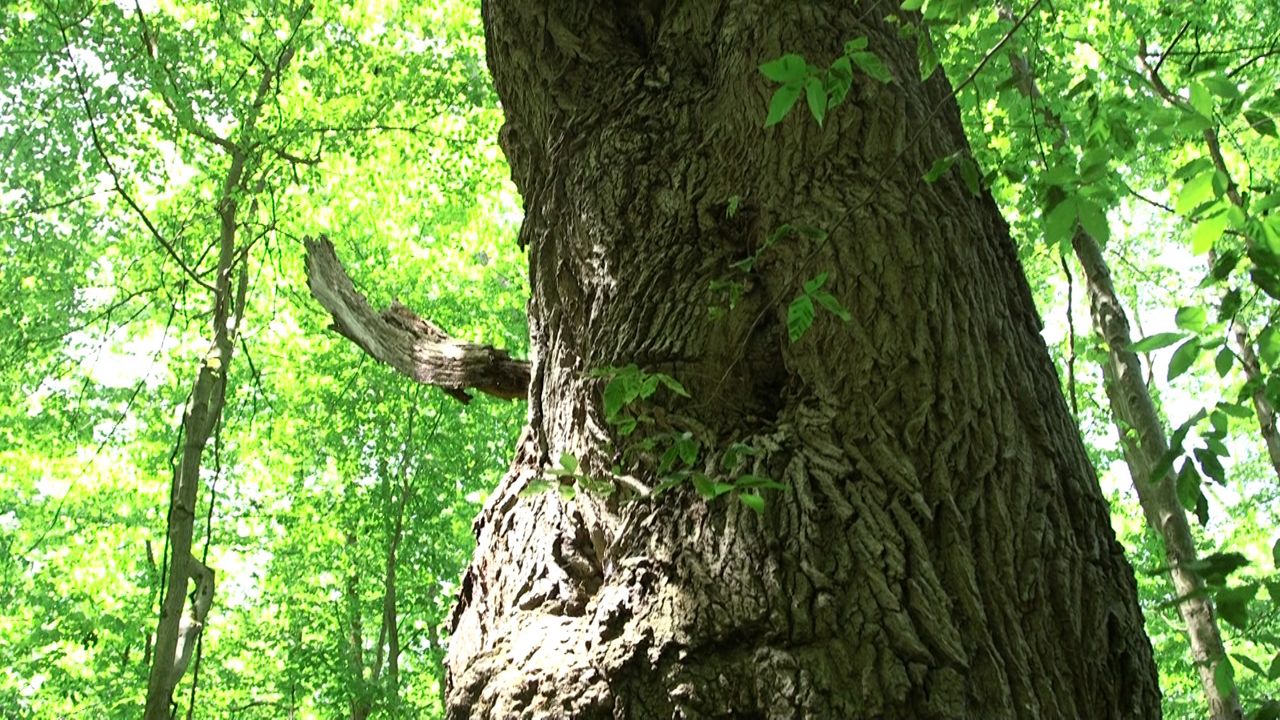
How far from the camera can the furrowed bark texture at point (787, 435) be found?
1720mm

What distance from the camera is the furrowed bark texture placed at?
172 centimetres

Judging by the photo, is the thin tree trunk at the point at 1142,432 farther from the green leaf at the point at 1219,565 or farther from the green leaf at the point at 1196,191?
the green leaf at the point at 1196,191

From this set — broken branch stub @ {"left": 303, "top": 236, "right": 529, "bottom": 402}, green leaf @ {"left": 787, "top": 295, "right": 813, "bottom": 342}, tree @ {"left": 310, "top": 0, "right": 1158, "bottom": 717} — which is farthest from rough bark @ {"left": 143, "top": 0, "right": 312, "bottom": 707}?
green leaf @ {"left": 787, "top": 295, "right": 813, "bottom": 342}

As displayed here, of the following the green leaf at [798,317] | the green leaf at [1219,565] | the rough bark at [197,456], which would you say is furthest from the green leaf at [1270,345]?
the rough bark at [197,456]

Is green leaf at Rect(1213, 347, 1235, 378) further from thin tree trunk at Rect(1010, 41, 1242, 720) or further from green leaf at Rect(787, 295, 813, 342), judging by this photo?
thin tree trunk at Rect(1010, 41, 1242, 720)

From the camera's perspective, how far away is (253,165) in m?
8.72

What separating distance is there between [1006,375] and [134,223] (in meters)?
11.9

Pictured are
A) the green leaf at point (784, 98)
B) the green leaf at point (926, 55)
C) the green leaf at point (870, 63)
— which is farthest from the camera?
the green leaf at point (926, 55)

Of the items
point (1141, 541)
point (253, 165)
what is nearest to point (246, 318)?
point (253, 165)

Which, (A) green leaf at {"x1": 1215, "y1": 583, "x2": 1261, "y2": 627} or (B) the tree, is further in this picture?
(B) the tree

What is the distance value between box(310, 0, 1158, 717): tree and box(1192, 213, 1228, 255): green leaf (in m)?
0.42

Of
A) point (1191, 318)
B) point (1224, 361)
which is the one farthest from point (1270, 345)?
point (1191, 318)

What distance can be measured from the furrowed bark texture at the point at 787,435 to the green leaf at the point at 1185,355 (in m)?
0.49

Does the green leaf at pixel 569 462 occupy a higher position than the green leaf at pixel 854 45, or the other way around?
the green leaf at pixel 854 45
